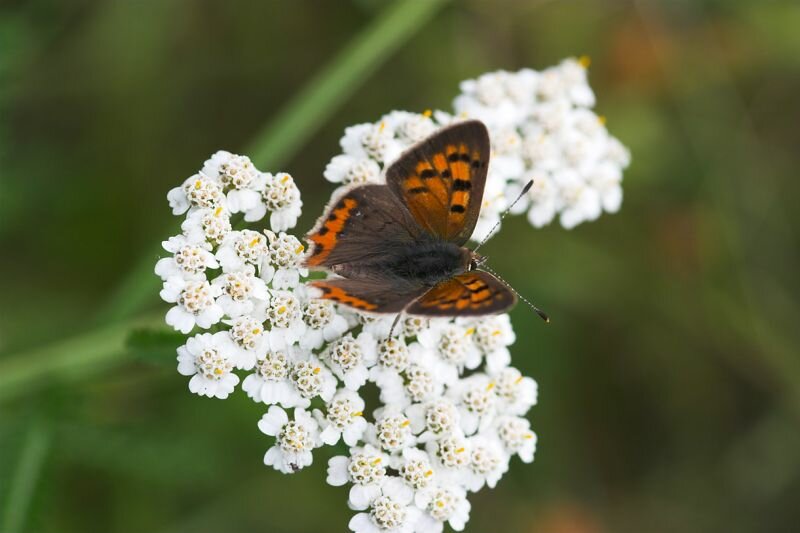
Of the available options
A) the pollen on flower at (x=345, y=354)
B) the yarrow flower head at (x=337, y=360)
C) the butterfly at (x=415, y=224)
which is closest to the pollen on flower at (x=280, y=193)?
the yarrow flower head at (x=337, y=360)

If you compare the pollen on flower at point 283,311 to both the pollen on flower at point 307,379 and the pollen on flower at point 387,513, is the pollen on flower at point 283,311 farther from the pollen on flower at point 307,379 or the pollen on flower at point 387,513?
the pollen on flower at point 387,513

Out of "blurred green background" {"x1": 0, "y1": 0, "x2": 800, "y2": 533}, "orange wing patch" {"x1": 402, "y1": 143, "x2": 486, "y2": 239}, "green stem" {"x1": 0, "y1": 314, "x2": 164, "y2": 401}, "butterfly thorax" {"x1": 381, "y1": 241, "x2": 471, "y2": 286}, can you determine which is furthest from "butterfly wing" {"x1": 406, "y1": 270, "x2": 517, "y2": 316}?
"blurred green background" {"x1": 0, "y1": 0, "x2": 800, "y2": 533}

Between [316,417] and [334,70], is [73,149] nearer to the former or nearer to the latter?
[334,70]

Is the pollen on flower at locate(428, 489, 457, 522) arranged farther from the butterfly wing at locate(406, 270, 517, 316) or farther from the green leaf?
the green leaf

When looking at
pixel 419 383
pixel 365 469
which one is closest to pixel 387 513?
pixel 365 469

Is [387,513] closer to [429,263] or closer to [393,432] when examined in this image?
[393,432]
